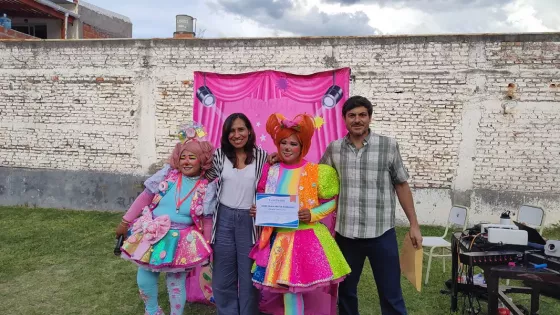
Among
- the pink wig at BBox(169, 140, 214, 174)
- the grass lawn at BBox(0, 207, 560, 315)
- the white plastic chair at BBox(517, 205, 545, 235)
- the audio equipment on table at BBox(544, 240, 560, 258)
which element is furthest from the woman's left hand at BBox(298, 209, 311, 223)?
the white plastic chair at BBox(517, 205, 545, 235)

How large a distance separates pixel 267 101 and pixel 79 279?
294 cm

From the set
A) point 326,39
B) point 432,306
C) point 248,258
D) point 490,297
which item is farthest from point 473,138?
point 248,258

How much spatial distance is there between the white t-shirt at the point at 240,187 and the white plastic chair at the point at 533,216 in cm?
363

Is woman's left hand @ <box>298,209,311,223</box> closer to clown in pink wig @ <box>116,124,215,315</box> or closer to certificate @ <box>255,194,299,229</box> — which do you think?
certificate @ <box>255,194,299,229</box>

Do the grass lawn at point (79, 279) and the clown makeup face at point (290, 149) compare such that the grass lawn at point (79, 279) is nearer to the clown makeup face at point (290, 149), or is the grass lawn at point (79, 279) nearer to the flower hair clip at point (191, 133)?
the flower hair clip at point (191, 133)

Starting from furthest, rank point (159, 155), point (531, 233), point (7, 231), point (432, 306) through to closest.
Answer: point (159, 155) < point (7, 231) < point (432, 306) < point (531, 233)

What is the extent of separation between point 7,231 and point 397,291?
6498 mm

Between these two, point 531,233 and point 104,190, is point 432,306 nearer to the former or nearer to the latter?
point 531,233

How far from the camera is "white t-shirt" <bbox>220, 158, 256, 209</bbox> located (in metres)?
3.05

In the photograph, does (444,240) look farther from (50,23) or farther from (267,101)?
(50,23)

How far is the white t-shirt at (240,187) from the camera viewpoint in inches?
120

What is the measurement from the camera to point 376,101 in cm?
728

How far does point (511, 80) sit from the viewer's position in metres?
6.82

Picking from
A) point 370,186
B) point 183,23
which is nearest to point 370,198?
point 370,186
